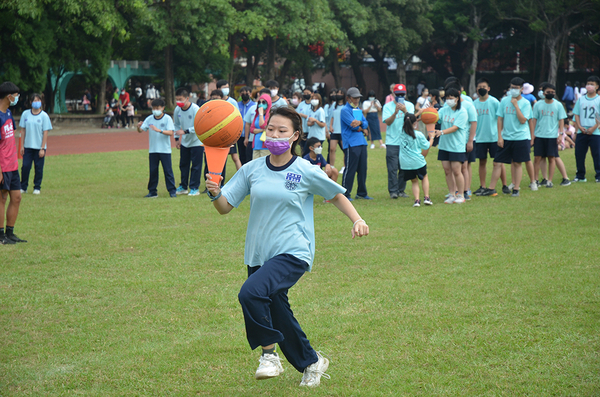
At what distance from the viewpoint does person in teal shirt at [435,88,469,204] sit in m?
11.3

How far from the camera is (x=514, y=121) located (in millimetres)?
12281

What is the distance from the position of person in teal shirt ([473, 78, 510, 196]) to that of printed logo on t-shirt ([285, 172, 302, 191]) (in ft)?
29.5

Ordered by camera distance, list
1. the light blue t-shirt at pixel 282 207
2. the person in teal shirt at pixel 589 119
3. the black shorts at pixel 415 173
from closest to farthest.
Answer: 1. the light blue t-shirt at pixel 282 207
2. the black shorts at pixel 415 173
3. the person in teal shirt at pixel 589 119

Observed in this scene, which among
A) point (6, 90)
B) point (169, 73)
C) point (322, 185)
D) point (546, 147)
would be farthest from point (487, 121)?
point (169, 73)

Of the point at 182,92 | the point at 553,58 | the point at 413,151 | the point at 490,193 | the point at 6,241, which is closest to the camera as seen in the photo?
the point at 6,241

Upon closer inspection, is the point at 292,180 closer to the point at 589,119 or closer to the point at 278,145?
the point at 278,145

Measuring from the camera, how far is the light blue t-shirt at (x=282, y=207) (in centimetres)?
416

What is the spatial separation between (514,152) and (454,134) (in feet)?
5.45

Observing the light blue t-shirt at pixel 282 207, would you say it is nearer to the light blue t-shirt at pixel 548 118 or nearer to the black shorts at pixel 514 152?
the black shorts at pixel 514 152

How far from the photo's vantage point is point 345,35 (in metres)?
44.8

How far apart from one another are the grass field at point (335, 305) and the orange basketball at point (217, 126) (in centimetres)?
167

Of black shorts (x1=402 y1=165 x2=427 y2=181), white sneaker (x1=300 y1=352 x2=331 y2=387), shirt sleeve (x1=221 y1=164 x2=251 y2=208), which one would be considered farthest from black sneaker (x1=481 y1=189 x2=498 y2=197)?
shirt sleeve (x1=221 y1=164 x2=251 y2=208)

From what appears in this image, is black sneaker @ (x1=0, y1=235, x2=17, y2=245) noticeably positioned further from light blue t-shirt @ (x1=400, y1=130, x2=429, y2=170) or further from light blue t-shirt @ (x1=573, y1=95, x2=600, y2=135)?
Answer: light blue t-shirt @ (x1=573, y1=95, x2=600, y2=135)

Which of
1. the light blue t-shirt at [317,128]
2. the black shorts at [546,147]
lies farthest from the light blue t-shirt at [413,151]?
the black shorts at [546,147]
